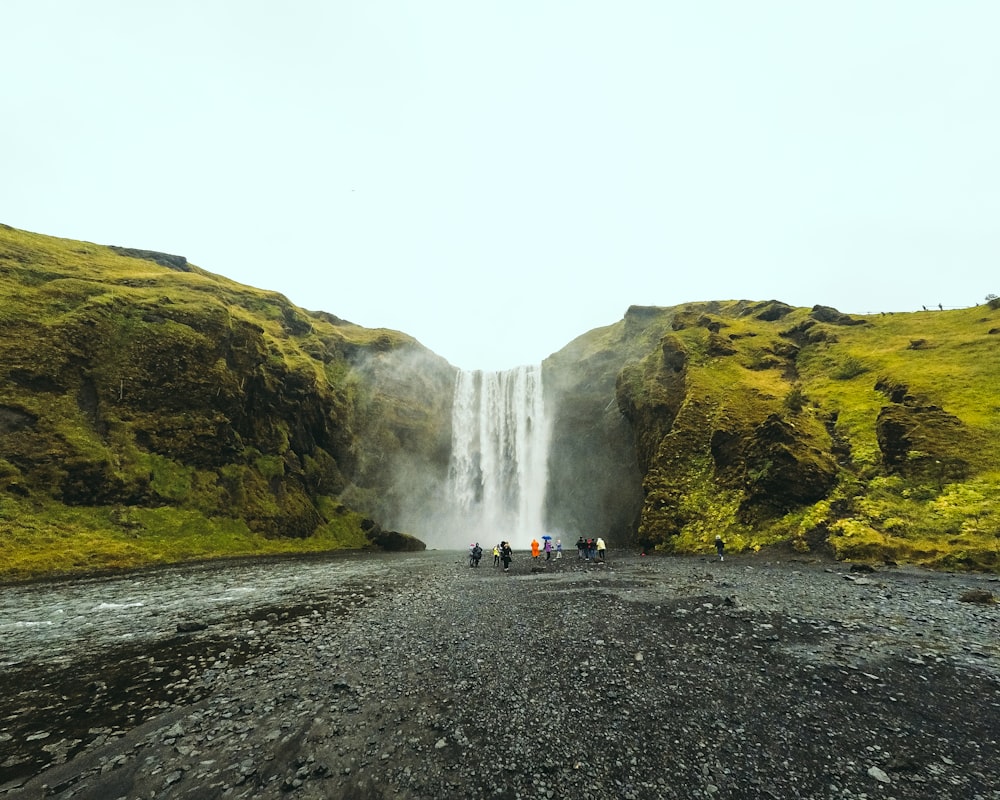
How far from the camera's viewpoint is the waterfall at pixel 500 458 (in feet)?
251

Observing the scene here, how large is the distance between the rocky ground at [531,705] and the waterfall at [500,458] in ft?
191

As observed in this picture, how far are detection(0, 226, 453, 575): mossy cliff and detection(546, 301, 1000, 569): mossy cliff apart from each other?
3834 centimetres

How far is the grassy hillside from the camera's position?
2809 cm

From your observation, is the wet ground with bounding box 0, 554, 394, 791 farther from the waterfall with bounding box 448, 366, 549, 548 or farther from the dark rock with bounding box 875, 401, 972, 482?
the waterfall with bounding box 448, 366, 549, 548

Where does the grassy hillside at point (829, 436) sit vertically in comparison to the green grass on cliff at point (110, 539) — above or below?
above

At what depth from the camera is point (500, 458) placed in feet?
268

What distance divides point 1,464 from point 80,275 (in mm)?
32220

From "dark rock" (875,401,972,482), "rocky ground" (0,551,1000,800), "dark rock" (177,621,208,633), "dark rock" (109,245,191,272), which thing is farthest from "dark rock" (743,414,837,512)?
"dark rock" (109,245,191,272)

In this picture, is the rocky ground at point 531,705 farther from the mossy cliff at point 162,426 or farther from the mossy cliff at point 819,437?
the mossy cliff at point 162,426

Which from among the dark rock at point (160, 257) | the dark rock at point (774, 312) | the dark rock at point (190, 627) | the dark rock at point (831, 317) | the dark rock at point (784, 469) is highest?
the dark rock at point (160, 257)

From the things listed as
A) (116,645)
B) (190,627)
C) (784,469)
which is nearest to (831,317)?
(784,469)

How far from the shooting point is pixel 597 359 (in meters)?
82.2

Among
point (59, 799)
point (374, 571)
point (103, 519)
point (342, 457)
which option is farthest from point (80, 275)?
point (59, 799)

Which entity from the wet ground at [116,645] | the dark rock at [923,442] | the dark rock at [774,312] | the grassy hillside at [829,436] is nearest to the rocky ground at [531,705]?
the wet ground at [116,645]
